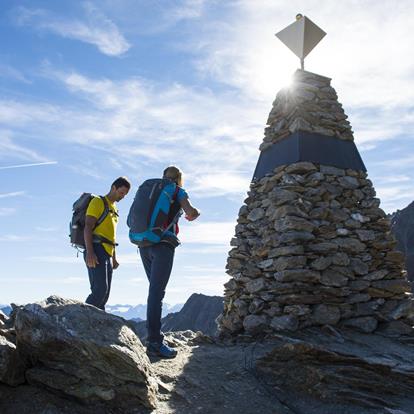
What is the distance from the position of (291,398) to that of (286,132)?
5306 mm

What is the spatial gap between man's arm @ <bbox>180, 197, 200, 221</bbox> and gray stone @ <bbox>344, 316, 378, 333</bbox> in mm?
3314

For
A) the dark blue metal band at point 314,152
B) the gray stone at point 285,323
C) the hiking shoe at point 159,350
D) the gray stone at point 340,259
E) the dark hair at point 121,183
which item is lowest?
the hiking shoe at point 159,350

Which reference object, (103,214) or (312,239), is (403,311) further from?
(103,214)

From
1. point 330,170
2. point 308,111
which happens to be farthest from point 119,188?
point 308,111

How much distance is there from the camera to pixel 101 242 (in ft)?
18.5

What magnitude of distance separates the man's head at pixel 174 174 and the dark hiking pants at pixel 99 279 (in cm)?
143

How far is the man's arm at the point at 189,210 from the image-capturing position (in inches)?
212

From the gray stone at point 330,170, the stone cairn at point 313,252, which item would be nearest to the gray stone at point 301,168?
the stone cairn at point 313,252

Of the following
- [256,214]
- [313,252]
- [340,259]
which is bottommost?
[340,259]

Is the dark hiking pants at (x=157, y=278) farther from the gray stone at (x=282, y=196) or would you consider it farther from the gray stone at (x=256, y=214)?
the gray stone at (x=256, y=214)

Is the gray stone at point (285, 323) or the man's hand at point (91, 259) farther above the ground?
the man's hand at point (91, 259)

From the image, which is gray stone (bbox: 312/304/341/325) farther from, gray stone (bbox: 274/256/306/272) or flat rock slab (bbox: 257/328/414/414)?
gray stone (bbox: 274/256/306/272)

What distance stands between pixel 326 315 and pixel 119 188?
3.97m

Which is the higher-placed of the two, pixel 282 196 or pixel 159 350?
pixel 282 196
